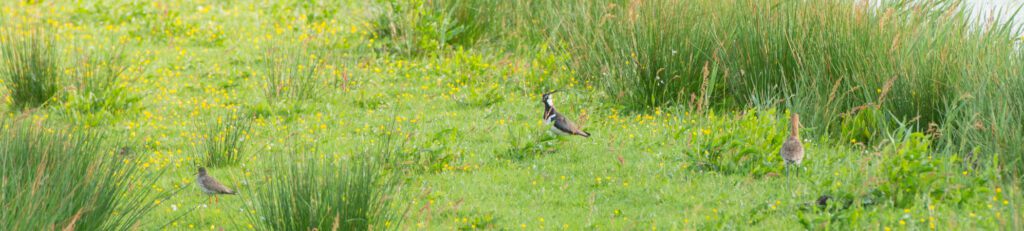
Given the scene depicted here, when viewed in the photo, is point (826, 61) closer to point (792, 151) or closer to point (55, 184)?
point (792, 151)

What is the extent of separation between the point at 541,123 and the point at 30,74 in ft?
14.3

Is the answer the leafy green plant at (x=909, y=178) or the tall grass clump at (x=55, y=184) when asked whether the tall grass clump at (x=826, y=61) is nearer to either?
the leafy green plant at (x=909, y=178)

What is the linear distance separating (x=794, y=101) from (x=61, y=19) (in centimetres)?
945

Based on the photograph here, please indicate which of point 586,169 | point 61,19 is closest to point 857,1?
point 586,169

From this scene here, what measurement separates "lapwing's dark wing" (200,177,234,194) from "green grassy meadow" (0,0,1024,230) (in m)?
0.11

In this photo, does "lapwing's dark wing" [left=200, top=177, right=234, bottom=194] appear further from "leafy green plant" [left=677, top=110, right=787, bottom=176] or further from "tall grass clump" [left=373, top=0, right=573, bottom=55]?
"tall grass clump" [left=373, top=0, right=573, bottom=55]

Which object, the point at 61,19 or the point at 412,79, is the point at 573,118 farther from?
the point at 61,19

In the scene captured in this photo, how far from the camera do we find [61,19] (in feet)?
45.3

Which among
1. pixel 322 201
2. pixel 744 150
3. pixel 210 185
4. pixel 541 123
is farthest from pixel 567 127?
pixel 322 201

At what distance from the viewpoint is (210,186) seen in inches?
268

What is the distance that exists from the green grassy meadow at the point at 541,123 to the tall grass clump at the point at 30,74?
0.02 meters

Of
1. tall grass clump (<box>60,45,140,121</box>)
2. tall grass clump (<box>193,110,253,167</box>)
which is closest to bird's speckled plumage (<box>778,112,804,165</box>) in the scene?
tall grass clump (<box>193,110,253,167</box>)

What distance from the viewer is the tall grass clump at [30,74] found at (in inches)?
378

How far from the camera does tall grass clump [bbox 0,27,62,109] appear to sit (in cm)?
959
